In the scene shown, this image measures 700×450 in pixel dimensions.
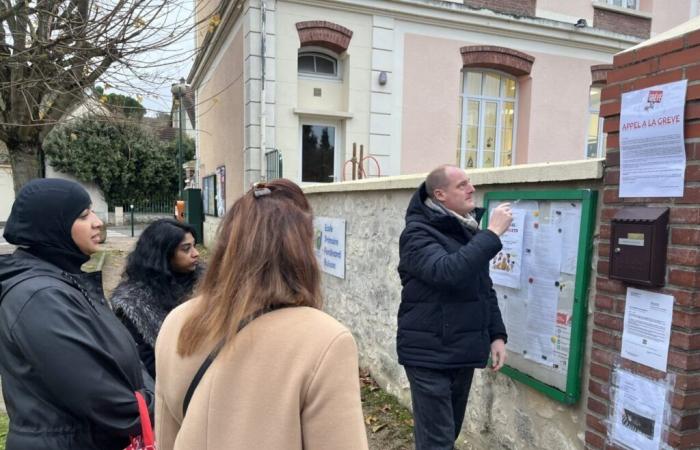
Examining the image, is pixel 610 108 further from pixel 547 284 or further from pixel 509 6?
pixel 509 6

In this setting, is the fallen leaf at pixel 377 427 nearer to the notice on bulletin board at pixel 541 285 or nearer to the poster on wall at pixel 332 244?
the notice on bulletin board at pixel 541 285

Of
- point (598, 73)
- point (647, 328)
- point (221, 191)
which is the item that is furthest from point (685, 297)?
point (221, 191)

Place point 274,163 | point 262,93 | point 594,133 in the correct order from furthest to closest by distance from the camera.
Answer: point 594,133 → point 262,93 → point 274,163

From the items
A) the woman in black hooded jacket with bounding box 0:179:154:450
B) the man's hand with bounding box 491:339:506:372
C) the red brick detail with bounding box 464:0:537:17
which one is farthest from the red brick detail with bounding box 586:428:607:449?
the red brick detail with bounding box 464:0:537:17

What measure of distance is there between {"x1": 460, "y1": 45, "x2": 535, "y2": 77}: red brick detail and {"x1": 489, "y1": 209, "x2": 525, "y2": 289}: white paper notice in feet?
25.8

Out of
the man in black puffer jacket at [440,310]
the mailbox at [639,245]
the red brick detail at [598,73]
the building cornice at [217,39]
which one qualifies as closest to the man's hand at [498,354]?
the man in black puffer jacket at [440,310]

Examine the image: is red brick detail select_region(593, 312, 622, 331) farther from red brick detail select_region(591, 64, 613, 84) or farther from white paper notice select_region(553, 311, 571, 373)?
red brick detail select_region(591, 64, 613, 84)

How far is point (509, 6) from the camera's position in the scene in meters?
9.94

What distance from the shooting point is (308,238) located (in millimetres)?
1220

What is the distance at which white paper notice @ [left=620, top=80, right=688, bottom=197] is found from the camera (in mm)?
1875

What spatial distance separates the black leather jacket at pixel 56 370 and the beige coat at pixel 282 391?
2.08 ft

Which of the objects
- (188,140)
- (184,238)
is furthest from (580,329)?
(188,140)

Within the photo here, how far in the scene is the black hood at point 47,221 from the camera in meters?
1.72

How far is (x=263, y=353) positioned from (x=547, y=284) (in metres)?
1.97
